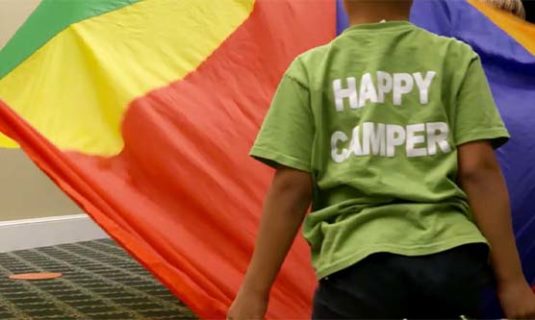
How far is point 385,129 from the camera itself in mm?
878

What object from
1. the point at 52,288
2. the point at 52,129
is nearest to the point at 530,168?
the point at 52,129

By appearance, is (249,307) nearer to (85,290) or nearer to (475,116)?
(475,116)

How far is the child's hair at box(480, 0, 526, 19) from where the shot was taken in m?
1.70

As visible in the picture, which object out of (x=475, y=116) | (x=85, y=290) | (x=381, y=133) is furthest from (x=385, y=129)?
(x=85, y=290)

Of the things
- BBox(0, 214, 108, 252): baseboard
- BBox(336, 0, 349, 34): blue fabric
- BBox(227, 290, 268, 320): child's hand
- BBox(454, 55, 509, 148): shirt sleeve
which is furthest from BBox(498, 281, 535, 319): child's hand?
BBox(0, 214, 108, 252): baseboard

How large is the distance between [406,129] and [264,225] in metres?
0.19

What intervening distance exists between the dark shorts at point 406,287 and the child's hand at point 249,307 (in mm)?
97

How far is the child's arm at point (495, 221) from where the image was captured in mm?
891

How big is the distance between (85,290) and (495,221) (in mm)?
1511

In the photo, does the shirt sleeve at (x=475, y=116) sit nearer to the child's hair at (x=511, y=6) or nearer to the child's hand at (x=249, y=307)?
the child's hand at (x=249, y=307)

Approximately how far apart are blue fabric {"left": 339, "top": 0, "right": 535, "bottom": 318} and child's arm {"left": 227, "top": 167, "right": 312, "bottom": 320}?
40cm

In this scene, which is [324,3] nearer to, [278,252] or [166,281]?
[166,281]

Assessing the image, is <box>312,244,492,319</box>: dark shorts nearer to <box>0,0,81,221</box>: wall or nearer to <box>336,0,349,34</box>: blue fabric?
<box>336,0,349,34</box>: blue fabric

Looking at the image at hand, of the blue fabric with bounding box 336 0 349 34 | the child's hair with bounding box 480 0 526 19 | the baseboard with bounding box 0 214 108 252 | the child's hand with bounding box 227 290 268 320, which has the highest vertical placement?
the blue fabric with bounding box 336 0 349 34
